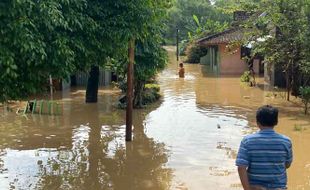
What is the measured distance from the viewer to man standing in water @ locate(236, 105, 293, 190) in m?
4.36

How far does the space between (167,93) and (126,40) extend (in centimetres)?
1595

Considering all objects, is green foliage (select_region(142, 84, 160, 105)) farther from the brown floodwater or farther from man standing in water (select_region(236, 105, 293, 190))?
man standing in water (select_region(236, 105, 293, 190))

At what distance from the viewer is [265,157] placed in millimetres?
4383

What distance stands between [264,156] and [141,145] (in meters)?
7.78

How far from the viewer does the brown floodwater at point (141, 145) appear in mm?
8930

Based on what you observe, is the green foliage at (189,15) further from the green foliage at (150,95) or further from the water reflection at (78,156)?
the water reflection at (78,156)

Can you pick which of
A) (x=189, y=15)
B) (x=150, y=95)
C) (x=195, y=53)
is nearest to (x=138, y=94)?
(x=150, y=95)

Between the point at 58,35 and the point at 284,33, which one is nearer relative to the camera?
the point at 58,35

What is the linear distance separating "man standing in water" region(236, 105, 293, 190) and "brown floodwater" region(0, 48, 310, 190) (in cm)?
409

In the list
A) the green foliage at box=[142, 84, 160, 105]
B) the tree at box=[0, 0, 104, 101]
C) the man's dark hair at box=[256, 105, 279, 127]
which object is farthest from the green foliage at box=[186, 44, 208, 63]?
the man's dark hair at box=[256, 105, 279, 127]

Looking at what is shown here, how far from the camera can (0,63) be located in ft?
18.9

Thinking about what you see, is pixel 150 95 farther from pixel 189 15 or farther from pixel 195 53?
pixel 189 15

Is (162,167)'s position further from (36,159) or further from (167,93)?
(167,93)

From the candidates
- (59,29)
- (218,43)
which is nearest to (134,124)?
(59,29)
